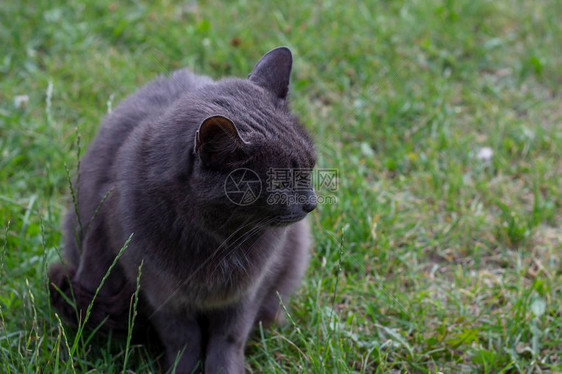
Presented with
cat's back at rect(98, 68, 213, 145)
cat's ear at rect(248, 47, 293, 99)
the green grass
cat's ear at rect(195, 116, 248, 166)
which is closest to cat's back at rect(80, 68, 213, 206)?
cat's back at rect(98, 68, 213, 145)

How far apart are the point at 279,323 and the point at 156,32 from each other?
7.99 feet

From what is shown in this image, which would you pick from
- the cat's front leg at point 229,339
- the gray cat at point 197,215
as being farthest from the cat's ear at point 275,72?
the cat's front leg at point 229,339

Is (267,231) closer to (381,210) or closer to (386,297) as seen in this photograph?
(386,297)

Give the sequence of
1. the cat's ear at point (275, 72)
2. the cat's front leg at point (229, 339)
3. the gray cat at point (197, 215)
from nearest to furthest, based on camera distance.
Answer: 1. the gray cat at point (197, 215)
2. the cat's ear at point (275, 72)
3. the cat's front leg at point (229, 339)

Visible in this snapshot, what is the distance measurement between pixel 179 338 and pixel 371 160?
160 cm

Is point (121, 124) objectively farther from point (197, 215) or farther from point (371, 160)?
point (371, 160)

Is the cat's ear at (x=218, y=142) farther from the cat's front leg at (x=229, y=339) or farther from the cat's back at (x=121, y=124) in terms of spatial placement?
the cat's front leg at (x=229, y=339)

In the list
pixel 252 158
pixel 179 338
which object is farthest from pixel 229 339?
pixel 252 158

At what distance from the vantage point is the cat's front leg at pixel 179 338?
7.30ft

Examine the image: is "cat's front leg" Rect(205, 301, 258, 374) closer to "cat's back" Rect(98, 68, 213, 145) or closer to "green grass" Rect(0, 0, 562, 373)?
"green grass" Rect(0, 0, 562, 373)

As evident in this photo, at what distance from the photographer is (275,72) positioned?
6.75ft

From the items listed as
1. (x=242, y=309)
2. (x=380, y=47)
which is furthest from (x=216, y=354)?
(x=380, y=47)

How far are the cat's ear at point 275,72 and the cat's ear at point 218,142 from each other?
14.4 inches

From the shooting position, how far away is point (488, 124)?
3.64 meters
